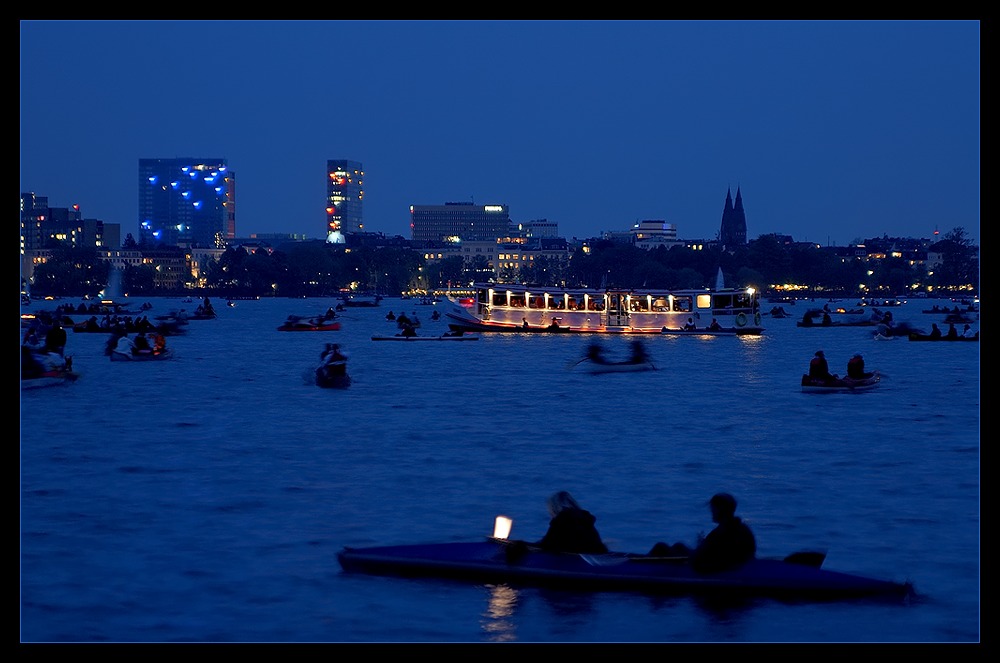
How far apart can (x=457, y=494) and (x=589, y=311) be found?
59388mm

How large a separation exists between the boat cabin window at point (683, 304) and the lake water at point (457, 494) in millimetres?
29838

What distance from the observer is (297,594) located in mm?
15234

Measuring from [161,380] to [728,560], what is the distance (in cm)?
4275

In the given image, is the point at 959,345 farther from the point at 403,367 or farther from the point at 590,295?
the point at 403,367

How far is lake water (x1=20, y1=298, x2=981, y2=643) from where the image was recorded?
14031mm

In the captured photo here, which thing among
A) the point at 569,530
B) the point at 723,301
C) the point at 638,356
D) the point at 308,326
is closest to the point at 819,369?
the point at 638,356

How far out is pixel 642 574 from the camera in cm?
1421

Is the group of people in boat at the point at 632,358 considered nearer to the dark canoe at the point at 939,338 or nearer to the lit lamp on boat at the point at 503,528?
the dark canoe at the point at 939,338

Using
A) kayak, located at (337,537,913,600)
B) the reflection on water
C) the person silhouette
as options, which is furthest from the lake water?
the person silhouette

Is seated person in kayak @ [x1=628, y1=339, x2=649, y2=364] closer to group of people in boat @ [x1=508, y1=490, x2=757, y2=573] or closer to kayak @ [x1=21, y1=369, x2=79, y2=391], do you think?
kayak @ [x1=21, y1=369, x2=79, y2=391]

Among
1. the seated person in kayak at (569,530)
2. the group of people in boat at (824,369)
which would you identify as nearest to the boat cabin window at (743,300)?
the group of people in boat at (824,369)

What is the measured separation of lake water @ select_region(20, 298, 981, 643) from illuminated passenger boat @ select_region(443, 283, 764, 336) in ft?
90.4

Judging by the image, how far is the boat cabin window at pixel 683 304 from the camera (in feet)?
275
